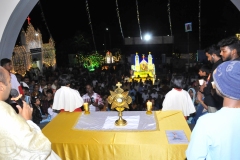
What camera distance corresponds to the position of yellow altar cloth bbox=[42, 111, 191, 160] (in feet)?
9.31

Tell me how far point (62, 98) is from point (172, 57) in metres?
20.3

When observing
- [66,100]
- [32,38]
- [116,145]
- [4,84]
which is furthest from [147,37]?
[4,84]

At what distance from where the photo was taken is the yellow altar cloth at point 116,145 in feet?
9.31

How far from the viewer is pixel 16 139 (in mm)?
1849

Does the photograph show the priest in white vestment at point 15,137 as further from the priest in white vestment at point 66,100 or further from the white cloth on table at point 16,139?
the priest in white vestment at point 66,100

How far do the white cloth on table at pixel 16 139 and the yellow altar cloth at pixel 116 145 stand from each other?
3.65 ft

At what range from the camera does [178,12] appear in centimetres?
2361

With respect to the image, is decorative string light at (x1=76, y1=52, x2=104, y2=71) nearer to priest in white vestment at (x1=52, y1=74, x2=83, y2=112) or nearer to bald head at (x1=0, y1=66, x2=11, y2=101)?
priest in white vestment at (x1=52, y1=74, x2=83, y2=112)

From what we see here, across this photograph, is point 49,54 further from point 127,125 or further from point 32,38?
point 127,125

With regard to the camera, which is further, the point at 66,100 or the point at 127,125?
the point at 66,100

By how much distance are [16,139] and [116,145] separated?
1339 millimetres

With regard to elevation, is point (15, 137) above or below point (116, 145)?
above

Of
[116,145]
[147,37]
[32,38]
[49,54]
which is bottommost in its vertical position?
[116,145]

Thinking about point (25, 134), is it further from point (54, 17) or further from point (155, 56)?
point (155, 56)
